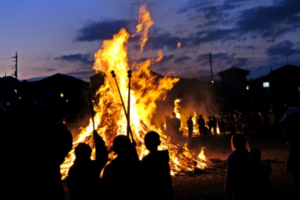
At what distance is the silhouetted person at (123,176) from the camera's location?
3.08 metres

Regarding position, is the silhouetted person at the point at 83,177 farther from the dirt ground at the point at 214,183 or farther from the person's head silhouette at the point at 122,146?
the dirt ground at the point at 214,183

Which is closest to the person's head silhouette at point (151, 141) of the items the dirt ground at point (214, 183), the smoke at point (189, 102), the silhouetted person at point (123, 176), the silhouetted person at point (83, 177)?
the silhouetted person at point (83, 177)

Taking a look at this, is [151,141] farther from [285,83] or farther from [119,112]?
[285,83]

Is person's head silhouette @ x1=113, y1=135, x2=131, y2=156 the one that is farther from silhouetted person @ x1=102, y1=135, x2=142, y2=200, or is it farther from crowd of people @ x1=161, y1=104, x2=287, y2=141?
crowd of people @ x1=161, y1=104, x2=287, y2=141

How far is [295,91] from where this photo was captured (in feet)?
159

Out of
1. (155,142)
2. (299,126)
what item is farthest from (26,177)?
(299,126)

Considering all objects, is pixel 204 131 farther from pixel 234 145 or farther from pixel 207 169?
pixel 234 145

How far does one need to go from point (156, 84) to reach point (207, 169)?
560 cm

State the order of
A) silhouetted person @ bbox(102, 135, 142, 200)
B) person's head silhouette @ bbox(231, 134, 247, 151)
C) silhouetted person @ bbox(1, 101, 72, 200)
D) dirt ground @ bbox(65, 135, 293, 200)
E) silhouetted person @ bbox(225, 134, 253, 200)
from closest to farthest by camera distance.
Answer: silhouetted person @ bbox(1, 101, 72, 200) < silhouetted person @ bbox(102, 135, 142, 200) < silhouetted person @ bbox(225, 134, 253, 200) < person's head silhouette @ bbox(231, 134, 247, 151) < dirt ground @ bbox(65, 135, 293, 200)

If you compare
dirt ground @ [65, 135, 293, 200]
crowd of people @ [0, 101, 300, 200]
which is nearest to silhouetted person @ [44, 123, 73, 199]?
crowd of people @ [0, 101, 300, 200]

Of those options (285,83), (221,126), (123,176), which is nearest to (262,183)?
(123,176)

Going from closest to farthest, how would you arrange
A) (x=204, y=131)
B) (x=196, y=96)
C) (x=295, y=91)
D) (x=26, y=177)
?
(x=26, y=177) → (x=204, y=131) → (x=196, y=96) → (x=295, y=91)

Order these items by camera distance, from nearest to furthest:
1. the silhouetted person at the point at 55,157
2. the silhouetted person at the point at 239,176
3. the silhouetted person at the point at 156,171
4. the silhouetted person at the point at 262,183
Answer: the silhouetted person at the point at 55,157 < the silhouetted person at the point at 156,171 < the silhouetted person at the point at 239,176 < the silhouetted person at the point at 262,183

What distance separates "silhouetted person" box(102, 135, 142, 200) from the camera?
3.08 m
